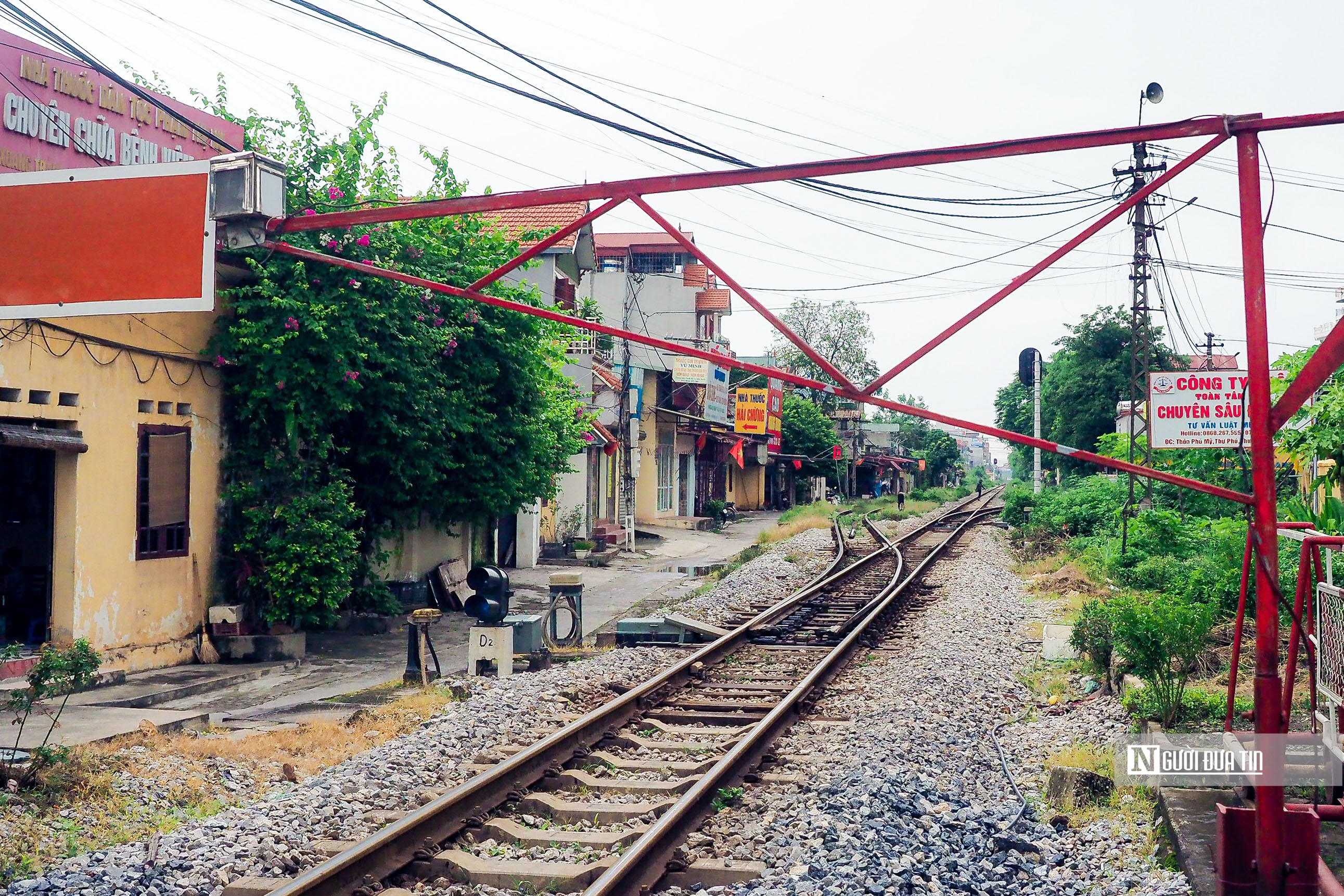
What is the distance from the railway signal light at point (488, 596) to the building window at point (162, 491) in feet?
12.3

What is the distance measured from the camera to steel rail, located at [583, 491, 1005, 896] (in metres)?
5.56

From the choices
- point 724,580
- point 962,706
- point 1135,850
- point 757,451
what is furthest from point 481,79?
point 757,451

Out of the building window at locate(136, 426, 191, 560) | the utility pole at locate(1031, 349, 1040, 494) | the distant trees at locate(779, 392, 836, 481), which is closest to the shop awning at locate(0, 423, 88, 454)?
the building window at locate(136, 426, 191, 560)

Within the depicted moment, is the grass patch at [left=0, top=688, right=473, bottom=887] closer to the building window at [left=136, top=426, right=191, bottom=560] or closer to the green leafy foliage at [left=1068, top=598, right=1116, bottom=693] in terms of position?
the building window at [left=136, top=426, right=191, bottom=560]

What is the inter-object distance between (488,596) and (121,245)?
206 inches

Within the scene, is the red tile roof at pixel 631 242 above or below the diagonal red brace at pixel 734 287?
above

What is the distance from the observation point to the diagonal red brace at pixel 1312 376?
4836 mm

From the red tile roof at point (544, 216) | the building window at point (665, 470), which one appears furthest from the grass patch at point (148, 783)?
the building window at point (665, 470)

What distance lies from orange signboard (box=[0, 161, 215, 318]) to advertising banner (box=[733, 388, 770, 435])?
34.0m

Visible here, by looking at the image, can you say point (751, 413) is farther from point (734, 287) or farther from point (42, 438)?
point (734, 287)

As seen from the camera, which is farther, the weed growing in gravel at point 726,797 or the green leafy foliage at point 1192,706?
the green leafy foliage at point 1192,706

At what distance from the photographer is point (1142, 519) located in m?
18.4

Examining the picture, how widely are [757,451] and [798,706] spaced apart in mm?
46964

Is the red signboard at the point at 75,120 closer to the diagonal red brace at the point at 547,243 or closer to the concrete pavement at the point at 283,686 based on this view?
the diagonal red brace at the point at 547,243
